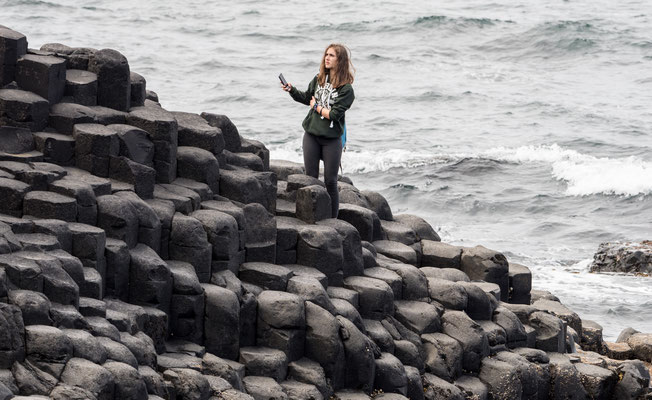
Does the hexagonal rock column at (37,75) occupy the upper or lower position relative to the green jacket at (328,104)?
upper

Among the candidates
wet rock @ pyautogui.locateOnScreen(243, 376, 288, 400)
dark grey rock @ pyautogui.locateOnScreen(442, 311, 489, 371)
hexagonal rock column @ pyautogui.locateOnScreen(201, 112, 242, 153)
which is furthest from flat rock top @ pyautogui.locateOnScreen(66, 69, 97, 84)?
dark grey rock @ pyautogui.locateOnScreen(442, 311, 489, 371)

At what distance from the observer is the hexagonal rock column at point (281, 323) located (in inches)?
538

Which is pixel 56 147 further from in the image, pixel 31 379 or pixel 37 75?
pixel 31 379

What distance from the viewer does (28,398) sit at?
380 inches

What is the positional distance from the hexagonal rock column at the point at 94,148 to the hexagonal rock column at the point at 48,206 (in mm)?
1488

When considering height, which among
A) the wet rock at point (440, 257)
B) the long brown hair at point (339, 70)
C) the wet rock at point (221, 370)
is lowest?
the wet rock at point (440, 257)

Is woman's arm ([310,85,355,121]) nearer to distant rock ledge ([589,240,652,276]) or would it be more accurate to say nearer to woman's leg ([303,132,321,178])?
woman's leg ([303,132,321,178])

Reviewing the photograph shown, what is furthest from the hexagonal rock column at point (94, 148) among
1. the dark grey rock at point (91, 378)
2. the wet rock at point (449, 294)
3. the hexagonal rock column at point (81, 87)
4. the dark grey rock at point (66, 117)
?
the wet rock at point (449, 294)

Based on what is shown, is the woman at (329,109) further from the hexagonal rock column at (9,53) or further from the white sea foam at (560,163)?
the white sea foam at (560,163)

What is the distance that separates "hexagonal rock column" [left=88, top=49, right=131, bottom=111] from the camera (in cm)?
1530

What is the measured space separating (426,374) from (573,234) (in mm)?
14860

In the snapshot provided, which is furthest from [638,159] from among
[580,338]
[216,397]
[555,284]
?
[216,397]

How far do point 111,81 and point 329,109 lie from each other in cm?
299

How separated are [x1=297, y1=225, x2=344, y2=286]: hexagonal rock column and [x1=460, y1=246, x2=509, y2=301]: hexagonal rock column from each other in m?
3.69
